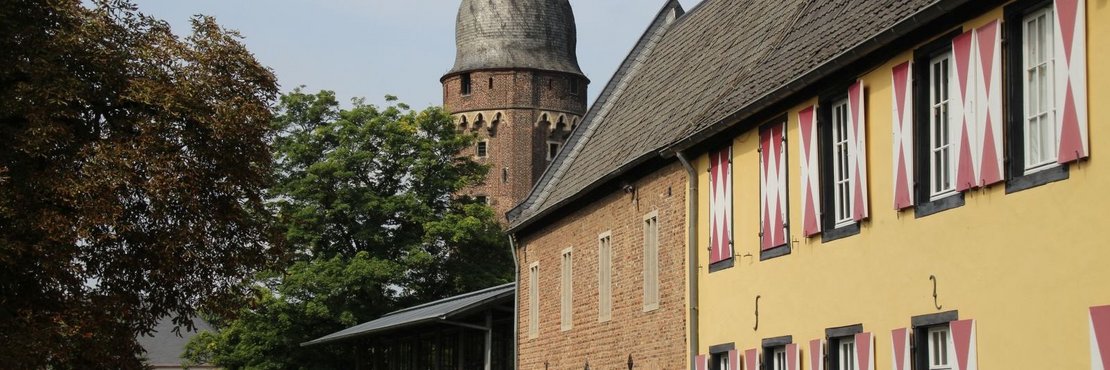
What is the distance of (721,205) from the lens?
18.2 metres

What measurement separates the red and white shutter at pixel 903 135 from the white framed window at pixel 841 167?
1156mm

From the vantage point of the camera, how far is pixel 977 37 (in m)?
11.8

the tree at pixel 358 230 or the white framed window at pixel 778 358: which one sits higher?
the tree at pixel 358 230

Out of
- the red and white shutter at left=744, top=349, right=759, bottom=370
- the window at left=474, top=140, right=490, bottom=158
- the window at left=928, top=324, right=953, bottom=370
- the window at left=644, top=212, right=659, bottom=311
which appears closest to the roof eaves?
the window at left=644, top=212, right=659, bottom=311

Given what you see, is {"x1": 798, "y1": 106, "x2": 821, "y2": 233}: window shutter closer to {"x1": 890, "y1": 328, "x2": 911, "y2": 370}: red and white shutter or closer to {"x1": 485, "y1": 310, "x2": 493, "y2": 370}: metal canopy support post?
{"x1": 890, "y1": 328, "x2": 911, "y2": 370}: red and white shutter

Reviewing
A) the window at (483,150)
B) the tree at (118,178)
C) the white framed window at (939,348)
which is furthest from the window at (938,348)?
the window at (483,150)

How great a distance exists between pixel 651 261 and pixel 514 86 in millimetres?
68356

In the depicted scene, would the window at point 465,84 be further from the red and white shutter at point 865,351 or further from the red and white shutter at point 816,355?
the red and white shutter at point 865,351

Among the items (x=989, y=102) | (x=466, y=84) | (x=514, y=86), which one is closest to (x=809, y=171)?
(x=989, y=102)

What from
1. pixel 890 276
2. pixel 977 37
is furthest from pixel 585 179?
pixel 977 37

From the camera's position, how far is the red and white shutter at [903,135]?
513 inches

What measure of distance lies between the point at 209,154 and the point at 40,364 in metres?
3.11

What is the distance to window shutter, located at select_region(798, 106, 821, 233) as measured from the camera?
1520cm

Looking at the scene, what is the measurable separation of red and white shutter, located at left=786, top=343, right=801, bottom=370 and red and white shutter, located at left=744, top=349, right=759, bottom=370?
38.2 inches
